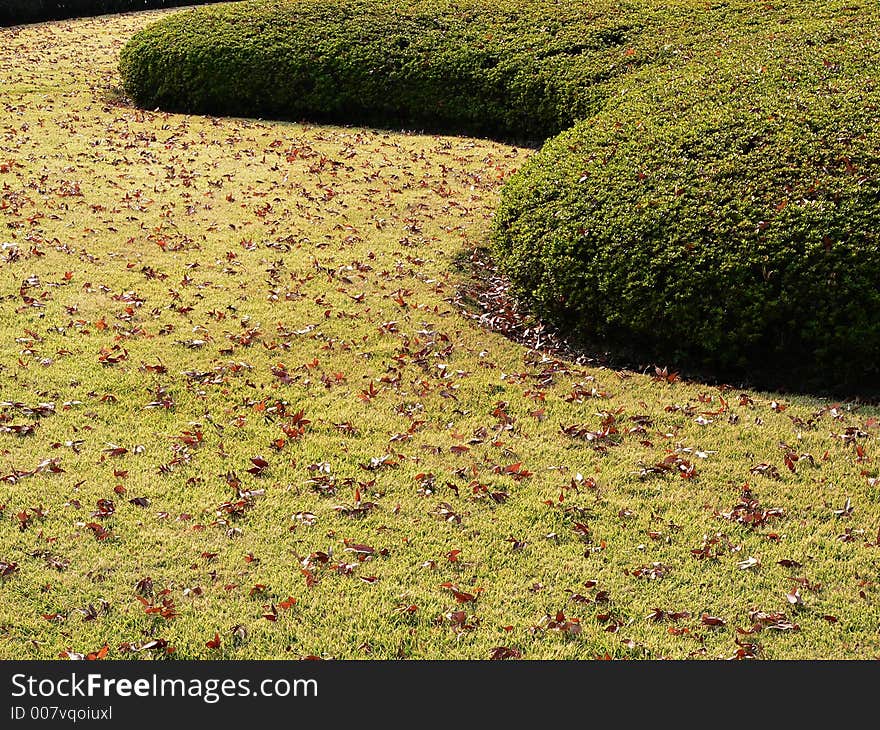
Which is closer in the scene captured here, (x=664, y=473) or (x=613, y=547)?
(x=613, y=547)

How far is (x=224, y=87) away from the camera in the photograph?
554 inches

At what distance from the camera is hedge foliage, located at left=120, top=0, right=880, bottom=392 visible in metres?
6.64

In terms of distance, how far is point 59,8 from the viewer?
898 inches

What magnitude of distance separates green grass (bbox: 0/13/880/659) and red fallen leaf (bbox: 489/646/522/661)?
5 cm

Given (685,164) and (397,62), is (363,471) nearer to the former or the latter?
(685,164)

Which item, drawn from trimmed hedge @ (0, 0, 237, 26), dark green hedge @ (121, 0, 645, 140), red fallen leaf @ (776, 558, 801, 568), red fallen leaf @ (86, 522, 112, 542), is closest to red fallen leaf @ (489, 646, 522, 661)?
red fallen leaf @ (776, 558, 801, 568)

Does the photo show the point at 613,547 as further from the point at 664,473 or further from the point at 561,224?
the point at 561,224

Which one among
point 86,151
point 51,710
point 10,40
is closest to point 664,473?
point 51,710

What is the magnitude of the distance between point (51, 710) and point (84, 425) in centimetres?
246

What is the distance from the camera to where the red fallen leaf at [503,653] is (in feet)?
14.5

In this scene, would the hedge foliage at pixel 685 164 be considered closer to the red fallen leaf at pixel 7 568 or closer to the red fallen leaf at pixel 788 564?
the red fallen leaf at pixel 788 564

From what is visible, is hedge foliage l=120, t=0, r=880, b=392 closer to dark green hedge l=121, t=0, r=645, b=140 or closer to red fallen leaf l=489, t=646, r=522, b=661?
dark green hedge l=121, t=0, r=645, b=140

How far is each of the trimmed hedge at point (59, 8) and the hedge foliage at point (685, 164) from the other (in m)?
12.1

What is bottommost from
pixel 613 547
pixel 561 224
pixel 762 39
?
pixel 613 547
